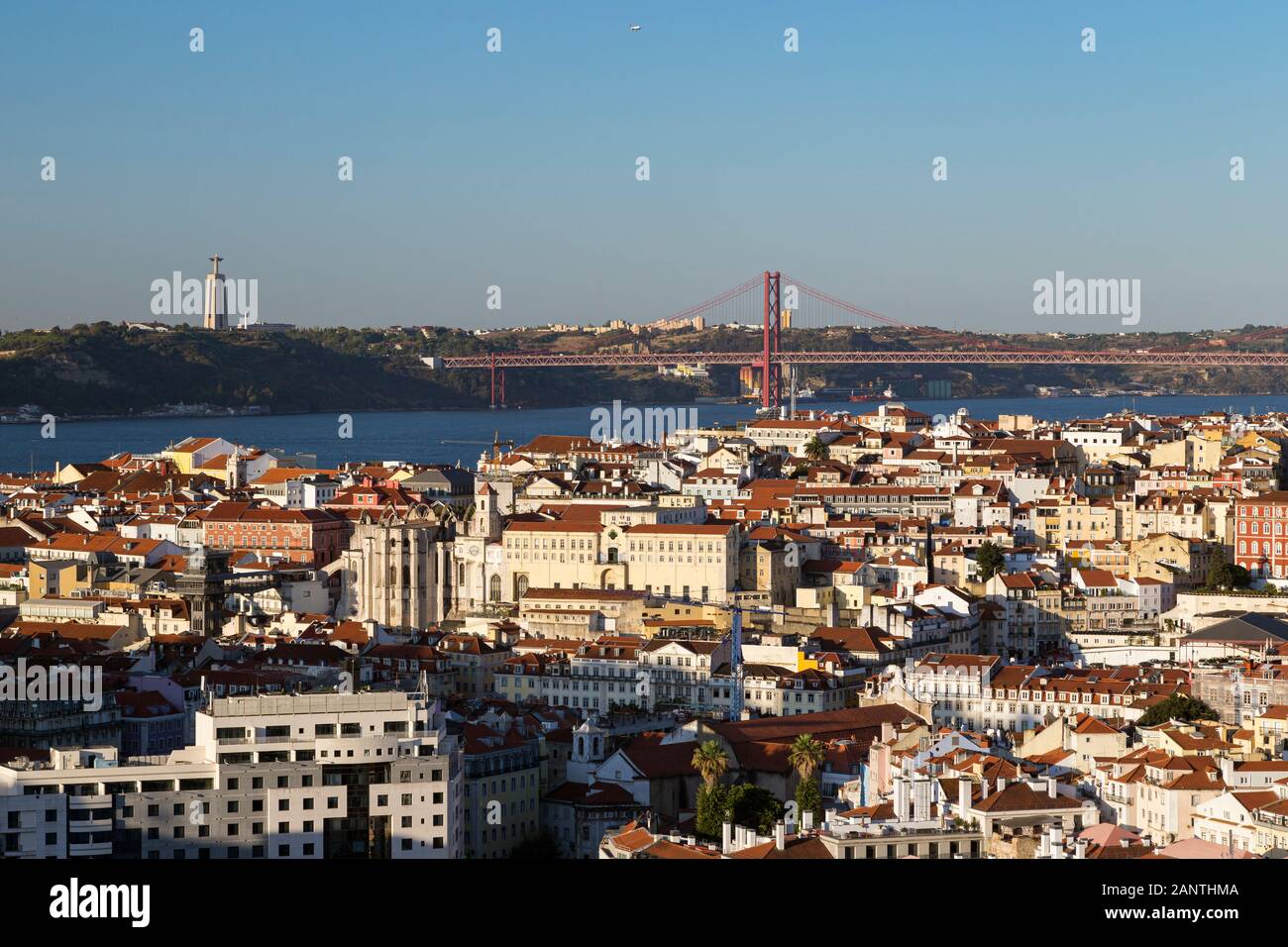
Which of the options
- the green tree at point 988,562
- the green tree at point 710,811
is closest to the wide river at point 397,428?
the green tree at point 988,562

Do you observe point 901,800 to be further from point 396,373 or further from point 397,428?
point 396,373

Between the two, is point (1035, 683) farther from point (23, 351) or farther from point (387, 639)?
point (23, 351)

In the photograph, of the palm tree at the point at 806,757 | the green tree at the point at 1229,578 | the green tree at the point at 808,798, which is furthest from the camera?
the green tree at the point at 1229,578

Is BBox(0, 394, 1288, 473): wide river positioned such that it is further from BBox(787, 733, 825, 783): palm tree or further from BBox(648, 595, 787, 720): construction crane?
BBox(787, 733, 825, 783): palm tree

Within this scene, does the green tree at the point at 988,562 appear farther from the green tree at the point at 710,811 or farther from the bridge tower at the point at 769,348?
the bridge tower at the point at 769,348
